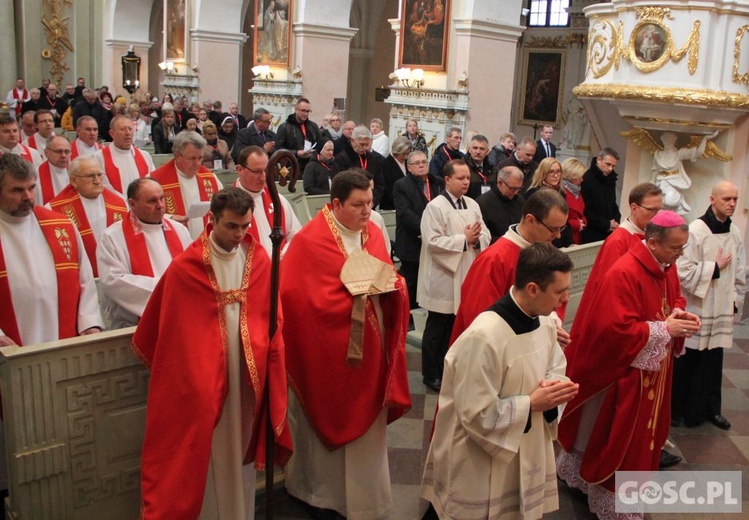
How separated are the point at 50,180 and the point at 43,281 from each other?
9.01ft

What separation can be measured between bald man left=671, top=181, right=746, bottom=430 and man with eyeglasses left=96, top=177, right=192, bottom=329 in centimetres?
356

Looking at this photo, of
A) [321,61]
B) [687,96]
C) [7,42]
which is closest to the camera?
[687,96]

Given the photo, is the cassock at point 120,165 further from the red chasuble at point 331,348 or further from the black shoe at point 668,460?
the black shoe at point 668,460

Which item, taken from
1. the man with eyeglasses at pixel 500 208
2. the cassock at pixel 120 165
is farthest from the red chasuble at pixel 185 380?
the cassock at pixel 120 165

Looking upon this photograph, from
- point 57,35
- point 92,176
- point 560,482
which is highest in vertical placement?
point 57,35

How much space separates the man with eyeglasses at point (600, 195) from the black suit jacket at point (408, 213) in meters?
1.80

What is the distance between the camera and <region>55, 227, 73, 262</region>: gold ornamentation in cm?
421

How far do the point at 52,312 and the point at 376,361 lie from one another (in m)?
1.77

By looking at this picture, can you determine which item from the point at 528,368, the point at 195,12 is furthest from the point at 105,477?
the point at 195,12

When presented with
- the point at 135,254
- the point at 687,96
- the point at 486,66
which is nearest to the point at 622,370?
the point at 135,254

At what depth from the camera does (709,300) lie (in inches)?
217

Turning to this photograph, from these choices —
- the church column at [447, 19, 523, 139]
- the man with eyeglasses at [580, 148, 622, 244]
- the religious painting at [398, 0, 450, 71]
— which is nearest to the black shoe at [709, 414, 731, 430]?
the man with eyeglasses at [580, 148, 622, 244]

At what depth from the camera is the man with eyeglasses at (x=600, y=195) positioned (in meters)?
7.35

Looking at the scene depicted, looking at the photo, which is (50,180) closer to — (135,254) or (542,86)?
(135,254)
